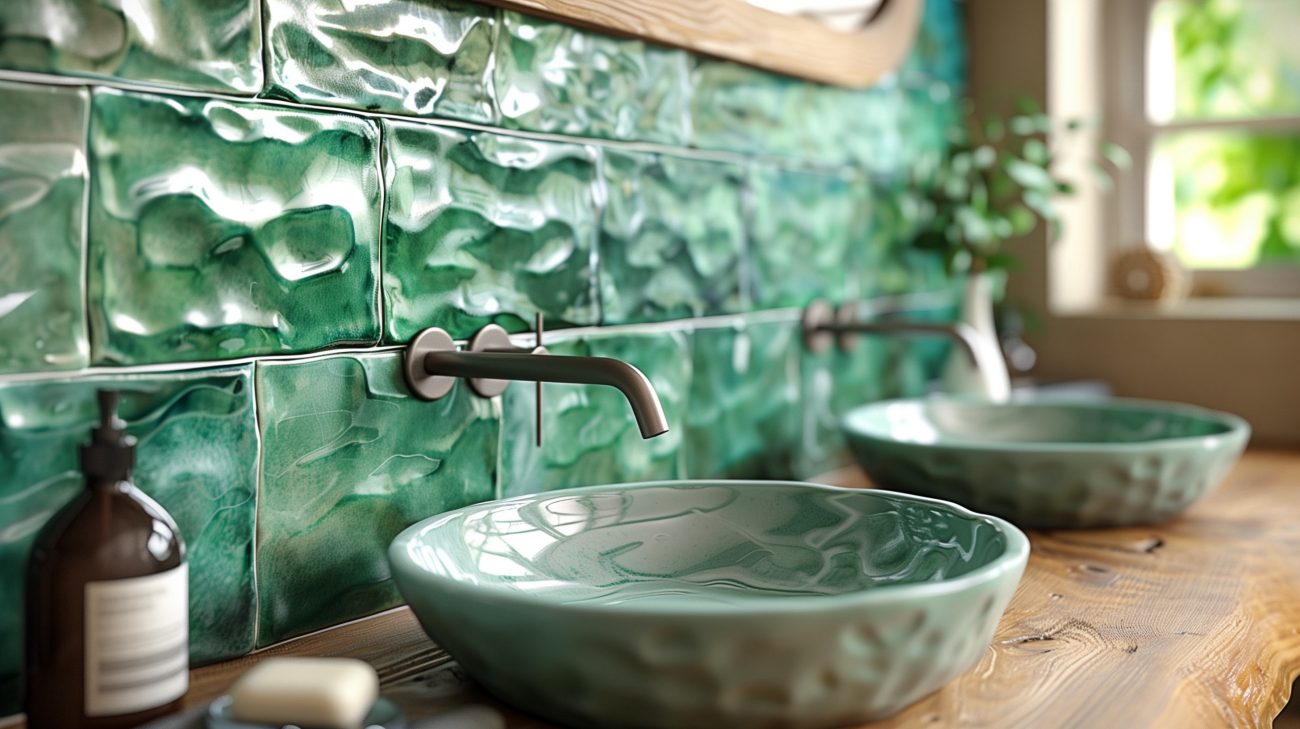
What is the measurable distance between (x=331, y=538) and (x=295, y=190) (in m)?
0.26

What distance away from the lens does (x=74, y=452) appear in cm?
74

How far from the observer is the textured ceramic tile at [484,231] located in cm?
96

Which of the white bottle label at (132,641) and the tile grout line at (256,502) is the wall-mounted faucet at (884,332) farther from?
the white bottle label at (132,641)

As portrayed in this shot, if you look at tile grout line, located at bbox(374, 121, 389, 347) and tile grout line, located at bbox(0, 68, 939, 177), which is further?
tile grout line, located at bbox(374, 121, 389, 347)

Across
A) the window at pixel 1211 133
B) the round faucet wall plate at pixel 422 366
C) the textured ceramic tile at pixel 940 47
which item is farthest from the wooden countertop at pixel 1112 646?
the window at pixel 1211 133

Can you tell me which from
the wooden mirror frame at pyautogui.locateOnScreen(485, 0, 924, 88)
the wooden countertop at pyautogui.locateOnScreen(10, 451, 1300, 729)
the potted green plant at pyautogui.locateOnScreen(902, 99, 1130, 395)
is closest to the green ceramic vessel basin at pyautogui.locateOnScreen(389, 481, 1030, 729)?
the wooden countertop at pyautogui.locateOnScreen(10, 451, 1300, 729)

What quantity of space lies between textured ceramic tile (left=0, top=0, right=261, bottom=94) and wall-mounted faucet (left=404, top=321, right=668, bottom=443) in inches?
10.0

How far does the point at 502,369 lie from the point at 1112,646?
500mm

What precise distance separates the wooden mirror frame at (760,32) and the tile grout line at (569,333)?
0.29m

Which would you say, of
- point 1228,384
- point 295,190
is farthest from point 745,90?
point 1228,384

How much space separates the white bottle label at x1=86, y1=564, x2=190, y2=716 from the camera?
25.1 inches

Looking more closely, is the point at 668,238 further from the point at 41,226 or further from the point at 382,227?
the point at 41,226

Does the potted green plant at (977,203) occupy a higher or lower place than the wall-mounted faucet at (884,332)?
higher

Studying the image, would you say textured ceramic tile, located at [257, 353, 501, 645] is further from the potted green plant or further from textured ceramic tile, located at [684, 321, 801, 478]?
the potted green plant
